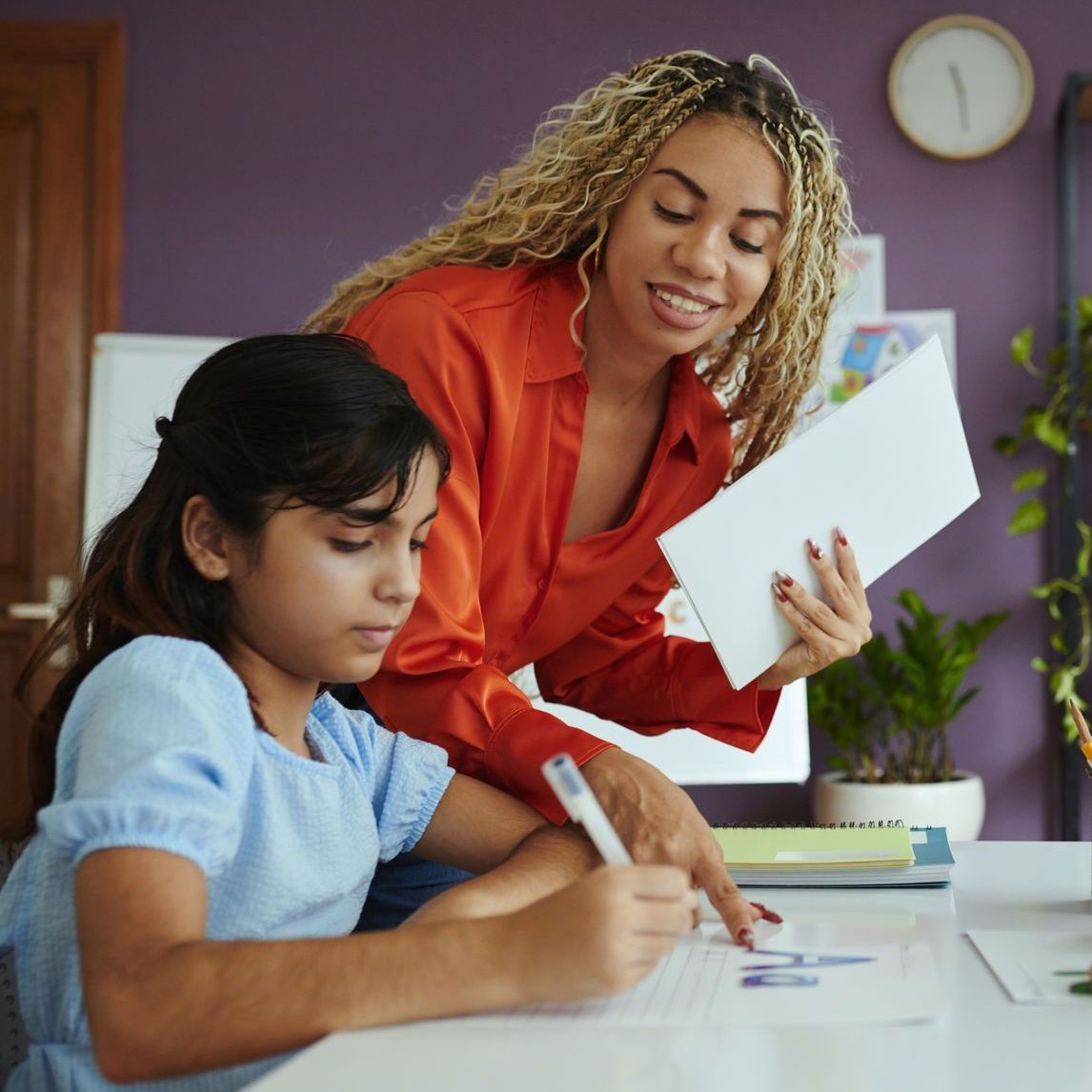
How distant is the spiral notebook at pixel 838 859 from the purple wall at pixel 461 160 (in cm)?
238

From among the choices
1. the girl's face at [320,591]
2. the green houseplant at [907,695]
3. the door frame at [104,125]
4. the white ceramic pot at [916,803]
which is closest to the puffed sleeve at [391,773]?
the girl's face at [320,591]

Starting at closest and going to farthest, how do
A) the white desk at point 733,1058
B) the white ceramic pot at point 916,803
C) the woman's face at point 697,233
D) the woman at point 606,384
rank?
the white desk at point 733,1058 → the woman at point 606,384 → the woman's face at point 697,233 → the white ceramic pot at point 916,803

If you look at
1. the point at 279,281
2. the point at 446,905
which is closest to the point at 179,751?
the point at 446,905

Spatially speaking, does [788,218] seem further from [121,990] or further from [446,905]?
[121,990]

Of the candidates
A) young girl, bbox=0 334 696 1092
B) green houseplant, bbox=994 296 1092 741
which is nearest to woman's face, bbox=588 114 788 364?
young girl, bbox=0 334 696 1092

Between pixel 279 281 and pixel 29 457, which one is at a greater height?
pixel 279 281

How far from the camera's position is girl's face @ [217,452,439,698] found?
3.12 ft

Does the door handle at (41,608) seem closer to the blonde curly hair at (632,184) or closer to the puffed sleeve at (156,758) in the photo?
the blonde curly hair at (632,184)

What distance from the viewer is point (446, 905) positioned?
3.21 ft

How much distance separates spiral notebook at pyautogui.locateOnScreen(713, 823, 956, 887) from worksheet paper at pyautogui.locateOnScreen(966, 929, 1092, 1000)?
0.17 m

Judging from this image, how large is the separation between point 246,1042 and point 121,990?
69 millimetres

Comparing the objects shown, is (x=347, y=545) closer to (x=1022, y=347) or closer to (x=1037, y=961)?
(x=1037, y=961)

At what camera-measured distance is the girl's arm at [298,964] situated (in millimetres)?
743

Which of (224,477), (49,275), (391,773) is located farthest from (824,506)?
(49,275)
